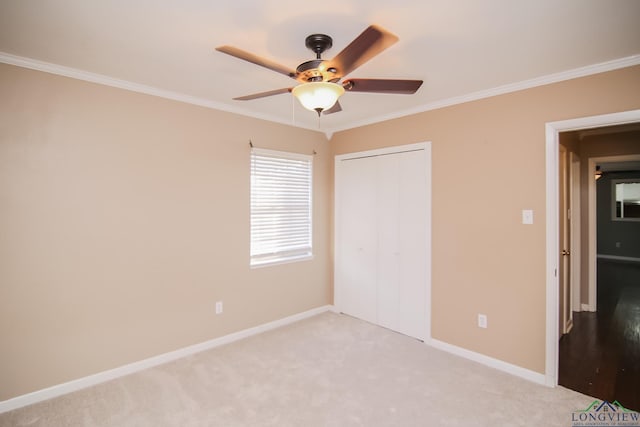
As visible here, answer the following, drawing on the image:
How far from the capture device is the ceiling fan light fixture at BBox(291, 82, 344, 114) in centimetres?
171

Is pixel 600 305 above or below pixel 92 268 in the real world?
below

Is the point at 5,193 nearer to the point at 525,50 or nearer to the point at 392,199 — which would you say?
the point at 392,199

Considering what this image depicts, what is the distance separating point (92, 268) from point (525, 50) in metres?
3.57

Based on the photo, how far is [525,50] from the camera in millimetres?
2145

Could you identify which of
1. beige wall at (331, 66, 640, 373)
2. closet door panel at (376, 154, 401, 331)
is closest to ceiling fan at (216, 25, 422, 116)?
beige wall at (331, 66, 640, 373)

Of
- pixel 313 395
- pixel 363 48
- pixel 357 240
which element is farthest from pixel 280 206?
pixel 363 48

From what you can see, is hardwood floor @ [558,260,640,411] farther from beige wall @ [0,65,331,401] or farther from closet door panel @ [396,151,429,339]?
beige wall @ [0,65,331,401]

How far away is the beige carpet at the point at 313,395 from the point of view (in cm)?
221

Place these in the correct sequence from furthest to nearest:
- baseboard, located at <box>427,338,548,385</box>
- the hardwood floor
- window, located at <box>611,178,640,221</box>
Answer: window, located at <box>611,178,640,221</box>
baseboard, located at <box>427,338,548,385</box>
the hardwood floor

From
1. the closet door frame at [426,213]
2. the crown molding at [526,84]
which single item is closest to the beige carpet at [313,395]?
the closet door frame at [426,213]

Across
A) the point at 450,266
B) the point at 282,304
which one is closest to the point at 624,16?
the point at 450,266

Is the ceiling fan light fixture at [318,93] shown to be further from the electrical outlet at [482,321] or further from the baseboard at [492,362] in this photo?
the baseboard at [492,362]

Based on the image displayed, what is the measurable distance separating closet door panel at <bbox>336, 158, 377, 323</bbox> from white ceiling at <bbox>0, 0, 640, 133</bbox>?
1.44 metres

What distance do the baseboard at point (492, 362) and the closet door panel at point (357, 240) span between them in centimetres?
89
